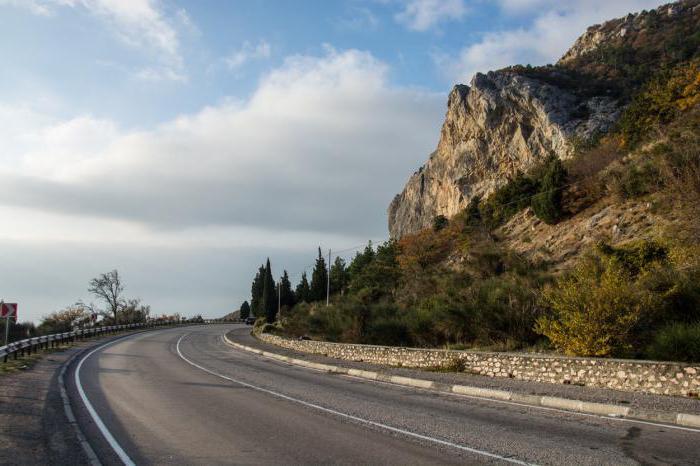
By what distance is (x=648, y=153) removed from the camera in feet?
115

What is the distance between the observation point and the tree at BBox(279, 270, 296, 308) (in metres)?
86.2

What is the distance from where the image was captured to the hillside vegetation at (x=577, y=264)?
1567cm

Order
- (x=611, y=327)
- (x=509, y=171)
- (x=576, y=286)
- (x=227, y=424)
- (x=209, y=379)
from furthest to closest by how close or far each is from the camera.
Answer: (x=509, y=171) < (x=209, y=379) < (x=576, y=286) < (x=611, y=327) < (x=227, y=424)

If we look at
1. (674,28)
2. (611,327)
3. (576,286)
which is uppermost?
(674,28)

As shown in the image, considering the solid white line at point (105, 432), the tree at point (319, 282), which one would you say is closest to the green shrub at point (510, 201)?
the tree at point (319, 282)

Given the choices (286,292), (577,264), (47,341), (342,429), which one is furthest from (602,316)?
(286,292)

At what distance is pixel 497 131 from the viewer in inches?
3194

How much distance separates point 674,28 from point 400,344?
3181 inches

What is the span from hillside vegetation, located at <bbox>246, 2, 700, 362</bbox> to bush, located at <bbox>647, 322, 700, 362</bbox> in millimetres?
27

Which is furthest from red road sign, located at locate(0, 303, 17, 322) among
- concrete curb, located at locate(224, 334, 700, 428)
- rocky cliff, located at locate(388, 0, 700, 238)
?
rocky cliff, located at locate(388, 0, 700, 238)

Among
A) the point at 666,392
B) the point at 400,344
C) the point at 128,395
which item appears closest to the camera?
the point at 666,392

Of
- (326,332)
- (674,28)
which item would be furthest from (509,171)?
(326,332)

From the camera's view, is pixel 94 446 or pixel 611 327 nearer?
pixel 94 446

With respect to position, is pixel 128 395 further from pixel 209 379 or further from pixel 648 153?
pixel 648 153
